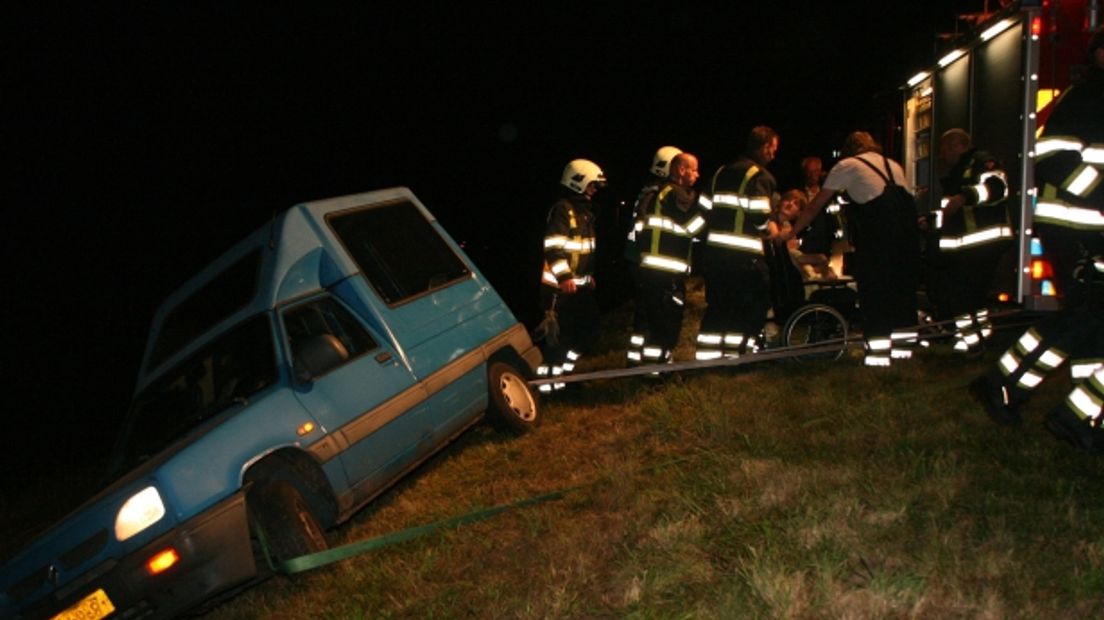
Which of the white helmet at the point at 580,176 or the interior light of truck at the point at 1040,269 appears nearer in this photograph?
the interior light of truck at the point at 1040,269

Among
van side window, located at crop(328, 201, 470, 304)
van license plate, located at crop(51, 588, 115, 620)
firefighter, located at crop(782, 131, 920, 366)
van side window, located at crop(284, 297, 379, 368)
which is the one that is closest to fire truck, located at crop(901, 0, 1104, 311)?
firefighter, located at crop(782, 131, 920, 366)

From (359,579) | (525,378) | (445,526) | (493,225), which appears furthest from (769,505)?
(493,225)

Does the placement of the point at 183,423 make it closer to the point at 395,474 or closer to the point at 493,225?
the point at 395,474

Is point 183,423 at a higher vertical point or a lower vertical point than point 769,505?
higher

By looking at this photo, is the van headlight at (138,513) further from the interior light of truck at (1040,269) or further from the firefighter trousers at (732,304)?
the interior light of truck at (1040,269)

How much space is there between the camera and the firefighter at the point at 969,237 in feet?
22.9

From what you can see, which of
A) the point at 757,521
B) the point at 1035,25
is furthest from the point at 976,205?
the point at 757,521

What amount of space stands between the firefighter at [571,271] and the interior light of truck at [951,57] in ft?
12.2

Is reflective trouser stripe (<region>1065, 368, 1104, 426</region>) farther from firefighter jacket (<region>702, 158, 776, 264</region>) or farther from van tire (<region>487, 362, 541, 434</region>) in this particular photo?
van tire (<region>487, 362, 541, 434</region>)

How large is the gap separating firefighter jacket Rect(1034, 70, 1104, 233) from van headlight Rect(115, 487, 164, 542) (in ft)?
15.3

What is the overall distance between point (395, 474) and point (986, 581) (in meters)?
3.35

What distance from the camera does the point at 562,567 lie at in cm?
421

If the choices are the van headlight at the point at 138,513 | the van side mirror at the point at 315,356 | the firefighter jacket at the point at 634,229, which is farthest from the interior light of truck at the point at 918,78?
the van headlight at the point at 138,513

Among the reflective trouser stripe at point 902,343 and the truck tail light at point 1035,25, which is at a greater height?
the truck tail light at point 1035,25
